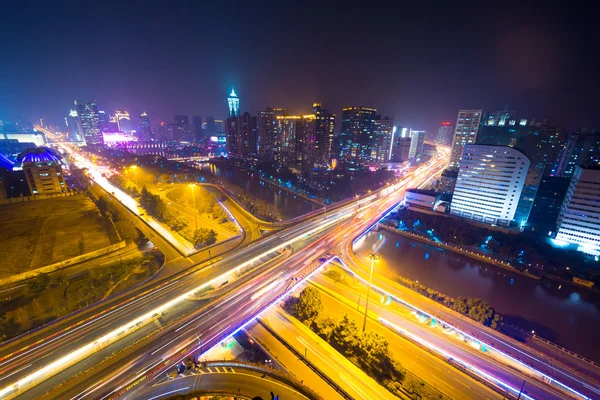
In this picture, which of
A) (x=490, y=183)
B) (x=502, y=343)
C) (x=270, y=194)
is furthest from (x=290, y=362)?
(x=270, y=194)

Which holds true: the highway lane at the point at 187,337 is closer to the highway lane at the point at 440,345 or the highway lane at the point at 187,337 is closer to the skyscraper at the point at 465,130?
the highway lane at the point at 440,345

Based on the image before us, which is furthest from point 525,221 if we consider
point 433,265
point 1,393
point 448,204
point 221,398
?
point 1,393

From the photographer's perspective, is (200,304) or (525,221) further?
(525,221)

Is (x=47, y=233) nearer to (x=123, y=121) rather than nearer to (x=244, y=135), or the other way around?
(x=244, y=135)

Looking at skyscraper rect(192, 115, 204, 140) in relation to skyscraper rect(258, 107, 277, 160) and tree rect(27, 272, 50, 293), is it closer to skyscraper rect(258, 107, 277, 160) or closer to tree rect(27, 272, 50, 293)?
skyscraper rect(258, 107, 277, 160)

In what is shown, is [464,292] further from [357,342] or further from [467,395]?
[357,342]

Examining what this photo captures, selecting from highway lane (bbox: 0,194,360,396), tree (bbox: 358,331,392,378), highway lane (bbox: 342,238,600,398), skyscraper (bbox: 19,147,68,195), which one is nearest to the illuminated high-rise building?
skyscraper (bbox: 19,147,68,195)
